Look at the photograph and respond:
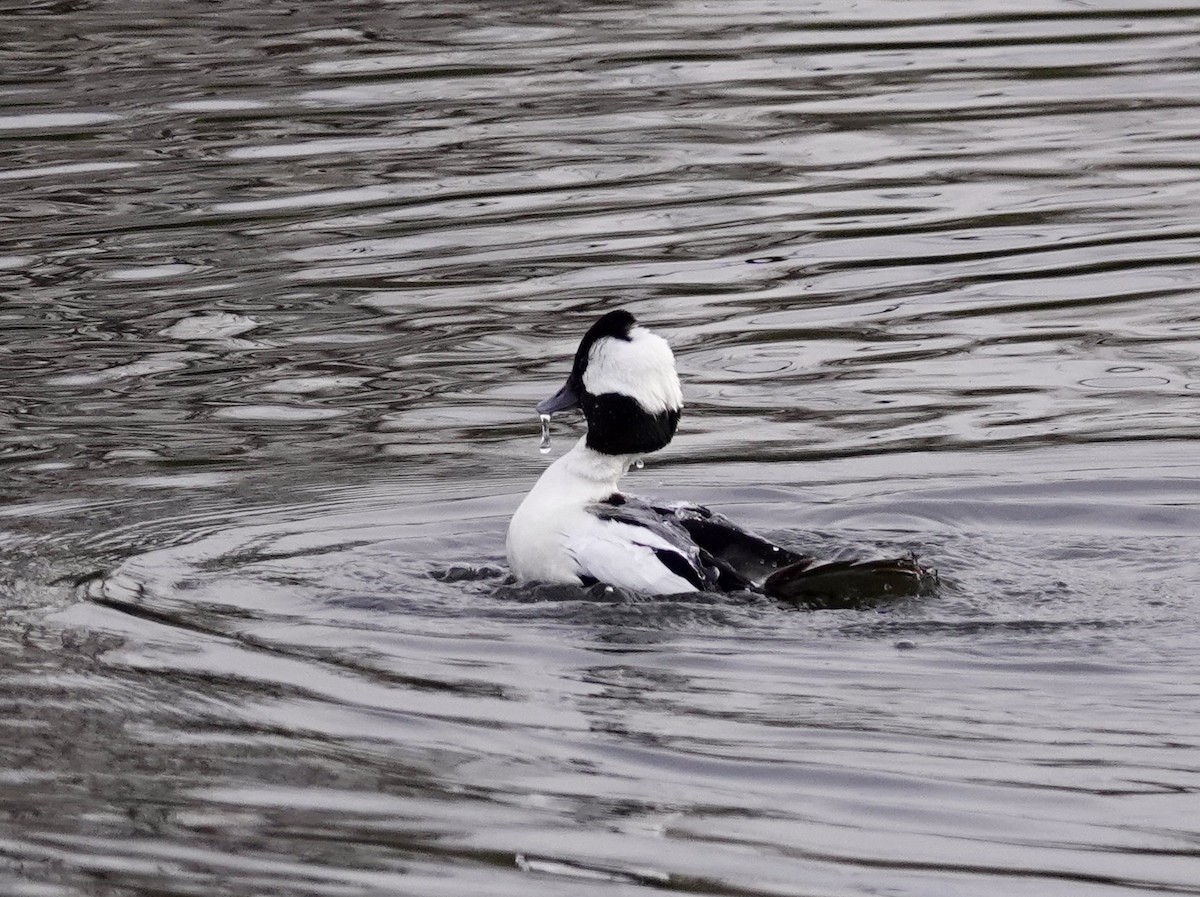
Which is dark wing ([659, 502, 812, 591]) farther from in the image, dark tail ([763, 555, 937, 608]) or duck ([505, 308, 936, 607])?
dark tail ([763, 555, 937, 608])

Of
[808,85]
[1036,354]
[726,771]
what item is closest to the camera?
[726,771]

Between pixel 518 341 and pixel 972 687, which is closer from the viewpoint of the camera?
pixel 972 687

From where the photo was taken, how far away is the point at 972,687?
6.33m

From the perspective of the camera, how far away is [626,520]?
752 cm

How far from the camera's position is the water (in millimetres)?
5215

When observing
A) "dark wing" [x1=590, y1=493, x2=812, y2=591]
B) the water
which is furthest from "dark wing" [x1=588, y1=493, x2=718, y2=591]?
the water

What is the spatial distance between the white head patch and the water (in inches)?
28.3

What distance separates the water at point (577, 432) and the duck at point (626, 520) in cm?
12

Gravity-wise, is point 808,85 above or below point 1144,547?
above

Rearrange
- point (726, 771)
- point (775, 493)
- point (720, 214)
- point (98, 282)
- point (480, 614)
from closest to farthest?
1. point (726, 771)
2. point (480, 614)
3. point (775, 493)
4. point (98, 282)
5. point (720, 214)

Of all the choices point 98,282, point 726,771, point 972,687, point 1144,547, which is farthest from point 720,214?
point 726,771

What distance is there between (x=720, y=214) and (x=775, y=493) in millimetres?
4361

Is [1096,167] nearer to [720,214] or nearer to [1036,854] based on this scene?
[720,214]

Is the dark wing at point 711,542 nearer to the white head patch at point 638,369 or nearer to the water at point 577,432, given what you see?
the water at point 577,432
